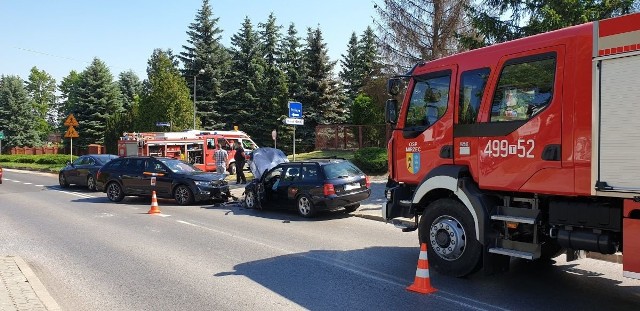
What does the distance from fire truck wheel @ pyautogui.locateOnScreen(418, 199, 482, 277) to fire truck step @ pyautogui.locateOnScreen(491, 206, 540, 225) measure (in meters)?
0.39

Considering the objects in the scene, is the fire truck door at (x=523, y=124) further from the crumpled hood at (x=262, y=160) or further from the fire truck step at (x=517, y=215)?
the crumpled hood at (x=262, y=160)

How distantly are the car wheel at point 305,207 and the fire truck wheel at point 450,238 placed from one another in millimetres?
5547

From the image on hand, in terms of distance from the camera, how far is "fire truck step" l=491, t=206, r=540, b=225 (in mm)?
5934

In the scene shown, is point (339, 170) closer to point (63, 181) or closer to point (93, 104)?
point (63, 181)

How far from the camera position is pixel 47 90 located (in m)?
108

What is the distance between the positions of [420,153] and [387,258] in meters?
1.85

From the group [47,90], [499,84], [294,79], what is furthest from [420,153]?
[47,90]

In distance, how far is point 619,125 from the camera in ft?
16.5

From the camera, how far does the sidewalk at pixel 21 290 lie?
5.50 m

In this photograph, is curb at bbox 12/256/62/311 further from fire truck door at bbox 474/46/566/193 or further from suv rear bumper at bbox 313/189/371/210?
suv rear bumper at bbox 313/189/371/210

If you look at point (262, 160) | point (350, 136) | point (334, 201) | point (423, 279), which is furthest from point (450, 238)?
point (350, 136)

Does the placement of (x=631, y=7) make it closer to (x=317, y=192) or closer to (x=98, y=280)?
(x=317, y=192)

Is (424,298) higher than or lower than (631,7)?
lower

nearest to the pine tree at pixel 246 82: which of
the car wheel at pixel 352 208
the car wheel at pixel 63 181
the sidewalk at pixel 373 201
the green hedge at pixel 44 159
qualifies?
the green hedge at pixel 44 159
